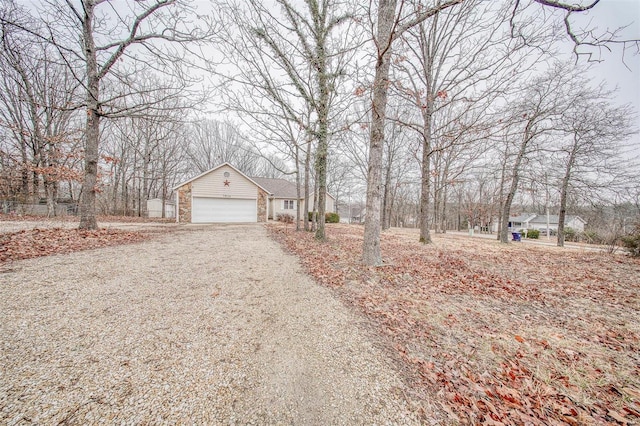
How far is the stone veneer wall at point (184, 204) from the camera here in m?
15.6

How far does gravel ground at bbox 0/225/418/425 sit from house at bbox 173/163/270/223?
12177 mm

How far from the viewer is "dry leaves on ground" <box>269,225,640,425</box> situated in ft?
6.48

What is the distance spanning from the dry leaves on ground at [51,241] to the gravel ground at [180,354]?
0.94 m

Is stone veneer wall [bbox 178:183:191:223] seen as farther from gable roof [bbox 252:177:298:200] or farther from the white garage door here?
gable roof [bbox 252:177:298:200]

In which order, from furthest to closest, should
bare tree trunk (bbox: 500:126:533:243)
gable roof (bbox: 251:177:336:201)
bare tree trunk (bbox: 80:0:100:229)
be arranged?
gable roof (bbox: 251:177:336:201), bare tree trunk (bbox: 500:126:533:243), bare tree trunk (bbox: 80:0:100:229)

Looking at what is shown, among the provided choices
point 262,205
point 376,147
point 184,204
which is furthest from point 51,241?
point 262,205

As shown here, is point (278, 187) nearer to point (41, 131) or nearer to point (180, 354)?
point (41, 131)

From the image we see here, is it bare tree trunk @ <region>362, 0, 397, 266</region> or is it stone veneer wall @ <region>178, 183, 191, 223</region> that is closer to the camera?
bare tree trunk @ <region>362, 0, 397, 266</region>

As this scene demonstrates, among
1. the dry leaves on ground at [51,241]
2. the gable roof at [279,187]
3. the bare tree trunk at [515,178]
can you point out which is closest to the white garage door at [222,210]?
the gable roof at [279,187]

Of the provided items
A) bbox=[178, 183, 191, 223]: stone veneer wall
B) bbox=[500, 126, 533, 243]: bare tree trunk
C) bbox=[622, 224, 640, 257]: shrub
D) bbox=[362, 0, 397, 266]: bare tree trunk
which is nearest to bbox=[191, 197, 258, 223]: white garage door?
bbox=[178, 183, 191, 223]: stone veneer wall

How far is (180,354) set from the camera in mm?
2293

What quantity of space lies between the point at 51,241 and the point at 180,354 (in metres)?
6.64

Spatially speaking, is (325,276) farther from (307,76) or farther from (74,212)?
(74,212)

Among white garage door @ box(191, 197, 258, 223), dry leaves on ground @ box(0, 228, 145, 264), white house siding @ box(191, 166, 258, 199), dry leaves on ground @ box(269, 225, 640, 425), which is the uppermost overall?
white house siding @ box(191, 166, 258, 199)
